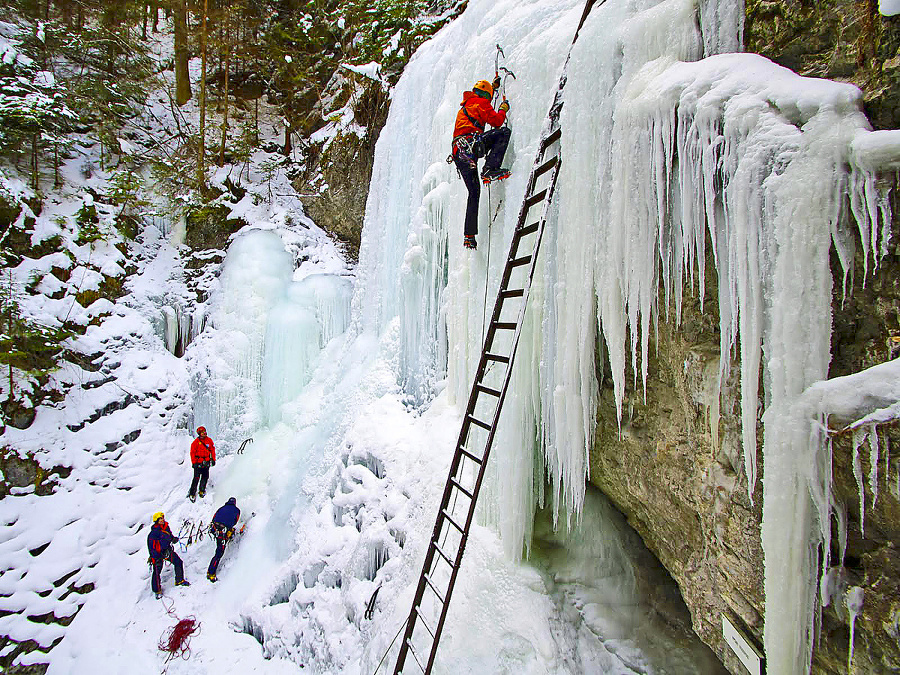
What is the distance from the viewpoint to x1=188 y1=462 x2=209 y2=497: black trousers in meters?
5.69

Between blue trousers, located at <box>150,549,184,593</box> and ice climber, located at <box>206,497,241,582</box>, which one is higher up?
ice climber, located at <box>206,497,241,582</box>

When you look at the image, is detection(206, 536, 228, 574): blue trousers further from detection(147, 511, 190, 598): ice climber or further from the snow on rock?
the snow on rock

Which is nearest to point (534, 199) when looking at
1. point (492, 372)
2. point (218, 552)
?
point (492, 372)

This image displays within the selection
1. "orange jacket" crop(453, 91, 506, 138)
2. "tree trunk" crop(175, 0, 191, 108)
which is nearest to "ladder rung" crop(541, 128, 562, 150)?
"orange jacket" crop(453, 91, 506, 138)

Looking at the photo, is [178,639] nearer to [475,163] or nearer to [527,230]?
[527,230]

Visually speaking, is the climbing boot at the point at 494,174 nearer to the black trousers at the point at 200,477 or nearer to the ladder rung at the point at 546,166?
the ladder rung at the point at 546,166

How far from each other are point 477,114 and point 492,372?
1.83 m

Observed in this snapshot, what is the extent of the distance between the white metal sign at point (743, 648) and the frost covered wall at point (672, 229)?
0.35 m

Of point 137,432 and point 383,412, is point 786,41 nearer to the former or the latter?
point 383,412

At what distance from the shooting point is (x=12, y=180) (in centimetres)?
662

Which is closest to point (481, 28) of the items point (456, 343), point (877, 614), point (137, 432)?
point (456, 343)

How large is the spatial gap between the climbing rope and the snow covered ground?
0.07 meters

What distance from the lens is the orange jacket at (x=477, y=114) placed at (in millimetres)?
2750

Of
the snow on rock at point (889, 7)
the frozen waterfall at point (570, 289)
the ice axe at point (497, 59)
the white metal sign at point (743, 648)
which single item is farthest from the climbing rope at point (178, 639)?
the snow on rock at point (889, 7)
